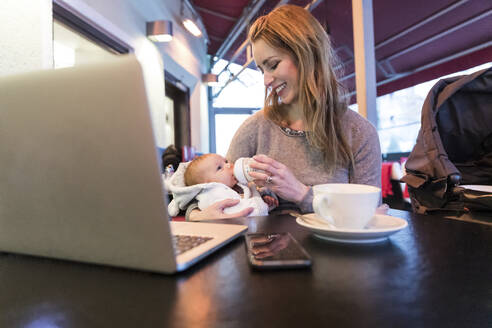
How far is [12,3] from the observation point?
1.41 metres

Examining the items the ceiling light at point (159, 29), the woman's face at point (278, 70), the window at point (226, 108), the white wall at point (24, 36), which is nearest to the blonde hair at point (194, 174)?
the woman's face at point (278, 70)

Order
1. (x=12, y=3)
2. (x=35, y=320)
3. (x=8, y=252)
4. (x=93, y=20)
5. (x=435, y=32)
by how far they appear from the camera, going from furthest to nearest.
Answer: (x=435, y=32)
(x=93, y=20)
(x=12, y=3)
(x=8, y=252)
(x=35, y=320)

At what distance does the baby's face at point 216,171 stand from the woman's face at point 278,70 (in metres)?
0.41

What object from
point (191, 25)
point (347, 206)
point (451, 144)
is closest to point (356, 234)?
point (347, 206)

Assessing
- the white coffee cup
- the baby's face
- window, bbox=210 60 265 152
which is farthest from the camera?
window, bbox=210 60 265 152

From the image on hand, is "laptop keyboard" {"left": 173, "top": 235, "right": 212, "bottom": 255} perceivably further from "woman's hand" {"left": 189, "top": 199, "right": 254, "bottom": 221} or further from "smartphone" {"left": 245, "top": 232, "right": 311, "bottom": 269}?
"woman's hand" {"left": 189, "top": 199, "right": 254, "bottom": 221}

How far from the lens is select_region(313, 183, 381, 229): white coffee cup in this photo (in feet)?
1.63

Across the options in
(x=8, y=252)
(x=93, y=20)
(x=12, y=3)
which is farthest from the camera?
(x=93, y=20)

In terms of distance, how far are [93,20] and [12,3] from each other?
1.34 m

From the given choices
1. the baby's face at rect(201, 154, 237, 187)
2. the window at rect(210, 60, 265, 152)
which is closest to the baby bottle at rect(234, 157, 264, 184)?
the baby's face at rect(201, 154, 237, 187)

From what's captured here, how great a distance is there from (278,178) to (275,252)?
0.59 m

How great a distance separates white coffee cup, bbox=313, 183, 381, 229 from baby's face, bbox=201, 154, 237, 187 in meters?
0.78

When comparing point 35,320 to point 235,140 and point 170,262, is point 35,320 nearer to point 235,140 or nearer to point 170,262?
point 170,262

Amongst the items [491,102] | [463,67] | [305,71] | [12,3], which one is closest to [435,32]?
[463,67]
